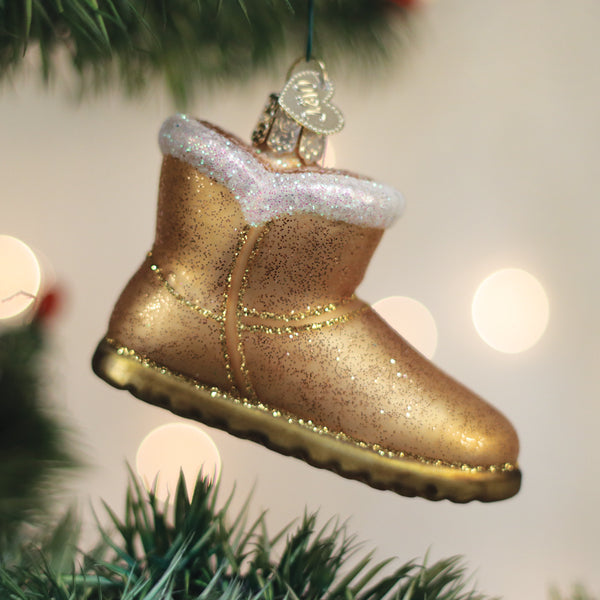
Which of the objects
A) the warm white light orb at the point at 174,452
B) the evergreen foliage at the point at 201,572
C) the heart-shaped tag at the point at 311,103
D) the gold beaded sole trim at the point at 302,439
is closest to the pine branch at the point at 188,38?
the heart-shaped tag at the point at 311,103

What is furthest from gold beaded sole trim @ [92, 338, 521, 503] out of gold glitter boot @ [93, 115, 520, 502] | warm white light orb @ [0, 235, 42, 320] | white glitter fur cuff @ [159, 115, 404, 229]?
warm white light orb @ [0, 235, 42, 320]

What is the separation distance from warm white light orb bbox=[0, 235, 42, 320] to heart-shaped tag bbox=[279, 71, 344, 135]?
1.52 ft

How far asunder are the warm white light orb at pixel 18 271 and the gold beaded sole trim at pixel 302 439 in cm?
37

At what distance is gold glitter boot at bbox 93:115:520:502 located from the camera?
0.36 meters

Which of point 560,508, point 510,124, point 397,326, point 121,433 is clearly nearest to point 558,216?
point 510,124

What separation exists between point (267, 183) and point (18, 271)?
49 centimetres

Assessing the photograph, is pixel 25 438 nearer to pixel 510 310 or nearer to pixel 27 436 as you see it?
pixel 27 436

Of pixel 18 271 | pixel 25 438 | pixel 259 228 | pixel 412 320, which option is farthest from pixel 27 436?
pixel 412 320

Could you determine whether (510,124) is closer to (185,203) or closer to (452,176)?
(452,176)

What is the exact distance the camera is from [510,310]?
770 mm

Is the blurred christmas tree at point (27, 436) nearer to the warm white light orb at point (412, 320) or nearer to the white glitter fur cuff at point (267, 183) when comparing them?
the white glitter fur cuff at point (267, 183)

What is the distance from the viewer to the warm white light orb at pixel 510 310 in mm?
761

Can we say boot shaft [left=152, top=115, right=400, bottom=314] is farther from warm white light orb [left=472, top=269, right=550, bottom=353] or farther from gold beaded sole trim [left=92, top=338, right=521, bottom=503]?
warm white light orb [left=472, top=269, right=550, bottom=353]

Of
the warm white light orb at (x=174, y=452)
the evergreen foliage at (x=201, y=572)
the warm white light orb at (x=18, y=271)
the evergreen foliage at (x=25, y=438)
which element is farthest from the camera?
the warm white light orb at (x=174, y=452)
